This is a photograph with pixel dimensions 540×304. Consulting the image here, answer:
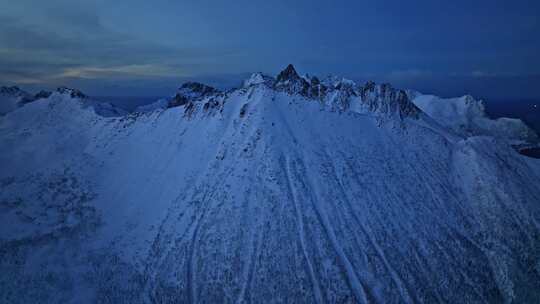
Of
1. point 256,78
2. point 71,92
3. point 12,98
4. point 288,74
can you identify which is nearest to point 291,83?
A: point 288,74

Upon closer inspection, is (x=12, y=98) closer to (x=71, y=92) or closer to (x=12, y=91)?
(x=12, y=91)

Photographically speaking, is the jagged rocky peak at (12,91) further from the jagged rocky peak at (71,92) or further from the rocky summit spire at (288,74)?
the rocky summit spire at (288,74)

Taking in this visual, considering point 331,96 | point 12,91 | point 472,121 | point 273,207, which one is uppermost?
point 331,96

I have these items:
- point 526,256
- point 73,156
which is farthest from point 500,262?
point 73,156

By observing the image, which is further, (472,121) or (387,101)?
(472,121)

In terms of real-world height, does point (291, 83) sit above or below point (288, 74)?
below

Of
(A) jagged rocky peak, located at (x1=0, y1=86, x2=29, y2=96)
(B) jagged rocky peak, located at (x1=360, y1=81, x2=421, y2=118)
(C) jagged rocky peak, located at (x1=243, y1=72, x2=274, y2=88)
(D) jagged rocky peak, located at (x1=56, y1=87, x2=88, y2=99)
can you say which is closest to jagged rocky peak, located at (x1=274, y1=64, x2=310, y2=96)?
(C) jagged rocky peak, located at (x1=243, y1=72, x2=274, y2=88)

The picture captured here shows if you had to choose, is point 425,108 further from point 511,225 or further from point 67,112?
point 67,112

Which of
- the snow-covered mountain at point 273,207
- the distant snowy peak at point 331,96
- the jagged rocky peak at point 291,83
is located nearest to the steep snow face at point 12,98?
the snow-covered mountain at point 273,207
